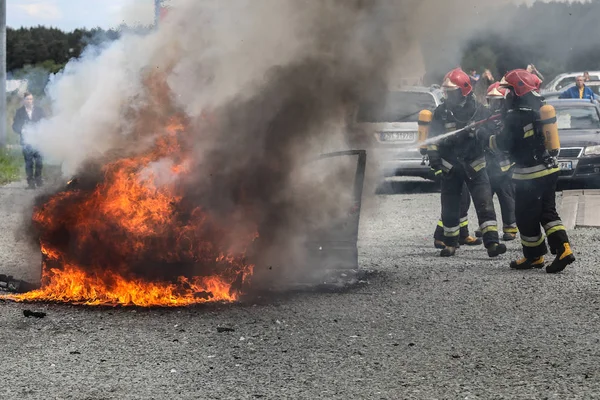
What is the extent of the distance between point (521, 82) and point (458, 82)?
114cm

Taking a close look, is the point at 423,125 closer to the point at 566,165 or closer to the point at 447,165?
the point at 447,165

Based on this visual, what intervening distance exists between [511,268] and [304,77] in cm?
286

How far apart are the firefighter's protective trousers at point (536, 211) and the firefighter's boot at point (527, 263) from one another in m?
0.04

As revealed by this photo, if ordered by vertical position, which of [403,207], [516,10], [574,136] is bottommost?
[403,207]

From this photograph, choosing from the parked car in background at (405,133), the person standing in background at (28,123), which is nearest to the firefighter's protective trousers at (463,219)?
the parked car in background at (405,133)

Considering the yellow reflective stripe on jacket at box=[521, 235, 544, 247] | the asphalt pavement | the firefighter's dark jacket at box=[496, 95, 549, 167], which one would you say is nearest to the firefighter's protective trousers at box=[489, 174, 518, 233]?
the firefighter's dark jacket at box=[496, 95, 549, 167]

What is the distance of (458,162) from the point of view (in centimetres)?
959

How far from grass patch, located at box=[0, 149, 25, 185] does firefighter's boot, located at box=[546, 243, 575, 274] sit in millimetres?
14072

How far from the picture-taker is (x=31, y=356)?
Result: 17.2ft

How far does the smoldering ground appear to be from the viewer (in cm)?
715

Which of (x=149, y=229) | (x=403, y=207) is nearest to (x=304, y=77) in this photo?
(x=149, y=229)

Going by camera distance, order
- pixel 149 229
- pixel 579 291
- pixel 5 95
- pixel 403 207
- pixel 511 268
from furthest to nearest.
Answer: pixel 5 95
pixel 403 207
pixel 511 268
pixel 579 291
pixel 149 229

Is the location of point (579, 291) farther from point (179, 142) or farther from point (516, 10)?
point (179, 142)

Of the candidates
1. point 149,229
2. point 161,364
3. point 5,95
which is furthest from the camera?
point 5,95
